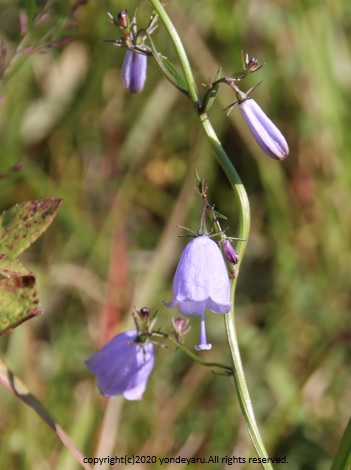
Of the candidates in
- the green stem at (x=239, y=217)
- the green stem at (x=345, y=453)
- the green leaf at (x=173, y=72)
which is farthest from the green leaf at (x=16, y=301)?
the green stem at (x=345, y=453)

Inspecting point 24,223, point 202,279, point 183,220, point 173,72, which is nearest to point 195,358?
→ point 202,279

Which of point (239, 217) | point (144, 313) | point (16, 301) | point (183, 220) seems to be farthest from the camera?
point (183, 220)

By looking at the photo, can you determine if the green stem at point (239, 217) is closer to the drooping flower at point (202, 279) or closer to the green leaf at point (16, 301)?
the drooping flower at point (202, 279)

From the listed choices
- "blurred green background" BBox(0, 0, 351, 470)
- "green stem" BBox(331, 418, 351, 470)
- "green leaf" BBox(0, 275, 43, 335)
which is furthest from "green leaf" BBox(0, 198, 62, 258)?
"blurred green background" BBox(0, 0, 351, 470)

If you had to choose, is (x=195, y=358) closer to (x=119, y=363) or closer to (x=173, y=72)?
(x=119, y=363)

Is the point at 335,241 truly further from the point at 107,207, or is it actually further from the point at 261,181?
the point at 107,207
